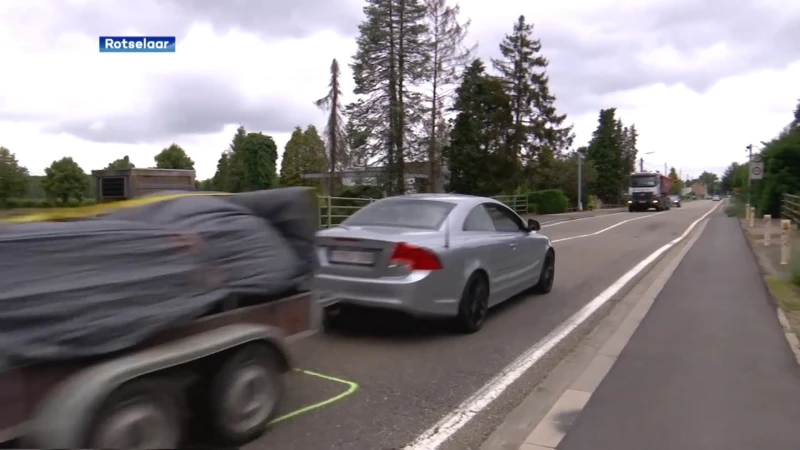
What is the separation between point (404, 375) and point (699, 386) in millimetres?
2522

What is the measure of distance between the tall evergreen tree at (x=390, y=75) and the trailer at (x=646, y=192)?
2239cm

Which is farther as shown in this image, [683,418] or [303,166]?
[303,166]

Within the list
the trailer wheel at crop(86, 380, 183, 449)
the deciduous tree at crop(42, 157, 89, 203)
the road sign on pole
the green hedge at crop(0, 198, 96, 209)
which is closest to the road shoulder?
the trailer wheel at crop(86, 380, 183, 449)

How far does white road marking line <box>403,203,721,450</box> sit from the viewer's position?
172 inches

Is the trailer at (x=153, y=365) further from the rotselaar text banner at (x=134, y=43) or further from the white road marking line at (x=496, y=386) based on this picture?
the rotselaar text banner at (x=134, y=43)

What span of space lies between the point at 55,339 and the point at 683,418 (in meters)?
4.21

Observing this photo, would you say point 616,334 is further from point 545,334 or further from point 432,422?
point 432,422

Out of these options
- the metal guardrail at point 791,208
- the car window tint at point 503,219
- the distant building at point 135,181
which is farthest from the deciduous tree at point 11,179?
the metal guardrail at point 791,208

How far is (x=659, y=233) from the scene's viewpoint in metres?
23.7

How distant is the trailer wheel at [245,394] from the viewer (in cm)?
397

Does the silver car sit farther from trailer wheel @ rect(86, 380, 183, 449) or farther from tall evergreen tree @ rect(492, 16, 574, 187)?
tall evergreen tree @ rect(492, 16, 574, 187)

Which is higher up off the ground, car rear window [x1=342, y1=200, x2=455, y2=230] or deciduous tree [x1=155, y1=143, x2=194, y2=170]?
deciduous tree [x1=155, y1=143, x2=194, y2=170]

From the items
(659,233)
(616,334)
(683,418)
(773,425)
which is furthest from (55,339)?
(659,233)

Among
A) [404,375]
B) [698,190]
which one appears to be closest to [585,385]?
[404,375]
